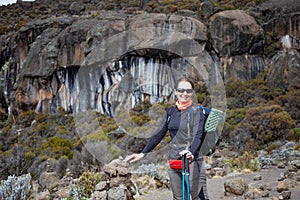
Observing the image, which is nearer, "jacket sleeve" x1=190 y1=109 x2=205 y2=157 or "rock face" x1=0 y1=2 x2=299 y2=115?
Answer: "jacket sleeve" x1=190 y1=109 x2=205 y2=157

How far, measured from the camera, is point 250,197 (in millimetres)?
4480

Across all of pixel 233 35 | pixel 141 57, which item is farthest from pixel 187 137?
pixel 233 35

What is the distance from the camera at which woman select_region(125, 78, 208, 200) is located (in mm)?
2443

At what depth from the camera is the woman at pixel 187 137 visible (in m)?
2.44

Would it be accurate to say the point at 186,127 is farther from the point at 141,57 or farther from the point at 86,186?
the point at 141,57

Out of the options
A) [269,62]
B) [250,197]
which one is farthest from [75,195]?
[269,62]

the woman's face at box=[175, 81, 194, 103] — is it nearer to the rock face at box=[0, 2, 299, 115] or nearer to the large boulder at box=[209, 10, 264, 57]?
the rock face at box=[0, 2, 299, 115]

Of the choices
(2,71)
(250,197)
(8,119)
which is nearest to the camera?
(250,197)

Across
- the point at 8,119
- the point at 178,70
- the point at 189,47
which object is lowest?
the point at 8,119

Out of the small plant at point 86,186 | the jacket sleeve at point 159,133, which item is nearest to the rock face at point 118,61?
the small plant at point 86,186

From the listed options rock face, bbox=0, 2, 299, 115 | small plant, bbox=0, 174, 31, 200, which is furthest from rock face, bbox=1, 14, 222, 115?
small plant, bbox=0, 174, 31, 200

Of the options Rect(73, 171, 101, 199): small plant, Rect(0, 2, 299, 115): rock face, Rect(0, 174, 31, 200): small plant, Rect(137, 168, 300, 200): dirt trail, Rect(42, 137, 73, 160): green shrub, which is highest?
Rect(0, 2, 299, 115): rock face

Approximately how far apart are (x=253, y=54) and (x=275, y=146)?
48.6 ft

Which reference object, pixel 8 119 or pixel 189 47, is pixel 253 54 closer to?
pixel 189 47
